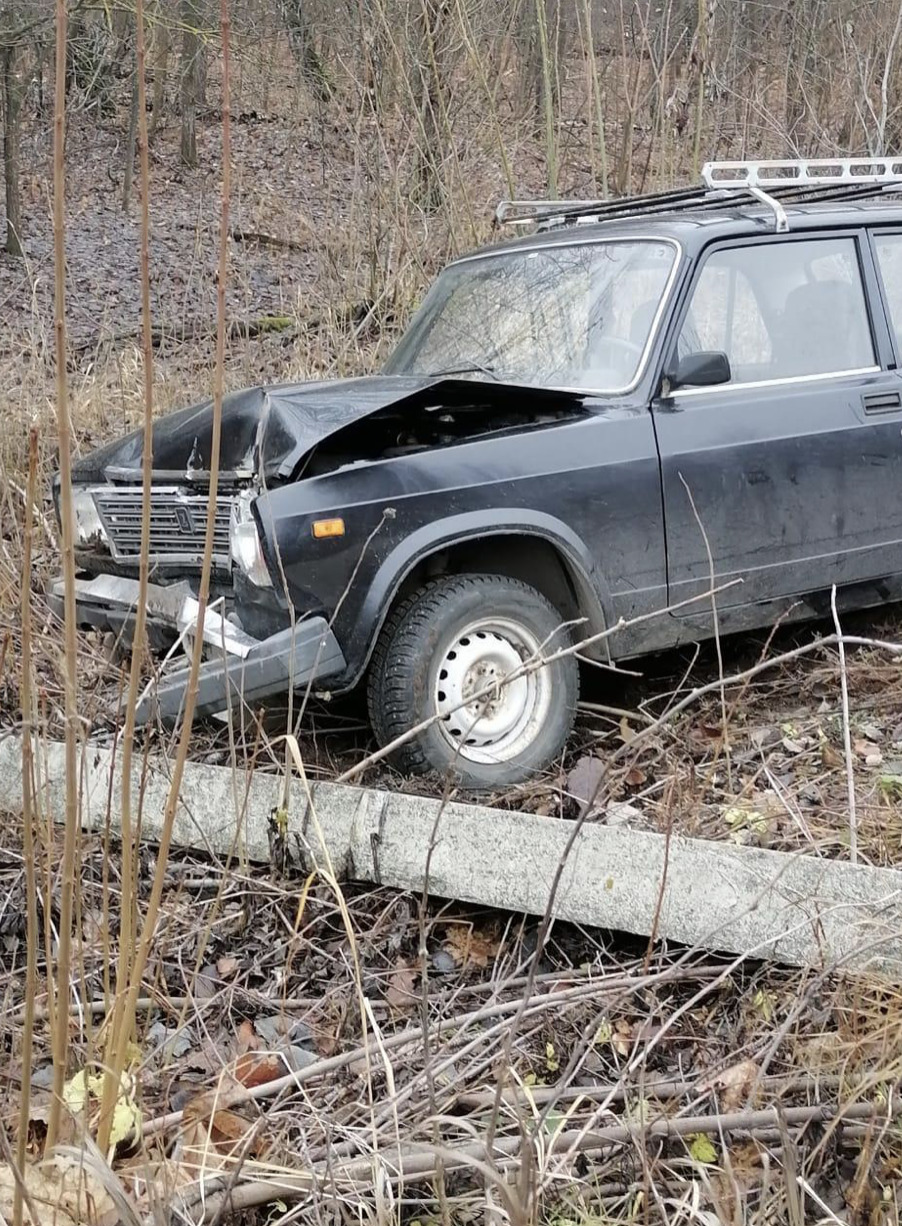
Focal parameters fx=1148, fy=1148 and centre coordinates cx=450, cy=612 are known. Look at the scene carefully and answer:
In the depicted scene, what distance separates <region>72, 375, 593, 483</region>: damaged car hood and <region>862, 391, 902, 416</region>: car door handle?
1336 mm

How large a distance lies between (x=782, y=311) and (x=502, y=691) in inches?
79.0

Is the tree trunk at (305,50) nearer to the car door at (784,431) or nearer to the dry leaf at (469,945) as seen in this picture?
the car door at (784,431)

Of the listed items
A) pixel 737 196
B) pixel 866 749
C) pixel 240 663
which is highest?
pixel 737 196

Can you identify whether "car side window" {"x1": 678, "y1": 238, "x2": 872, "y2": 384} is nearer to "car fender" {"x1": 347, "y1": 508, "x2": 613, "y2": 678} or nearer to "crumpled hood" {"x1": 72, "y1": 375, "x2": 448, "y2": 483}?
"car fender" {"x1": 347, "y1": 508, "x2": 613, "y2": 678}

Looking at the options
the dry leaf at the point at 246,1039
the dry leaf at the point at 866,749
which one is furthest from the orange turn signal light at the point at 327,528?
the dry leaf at the point at 866,749

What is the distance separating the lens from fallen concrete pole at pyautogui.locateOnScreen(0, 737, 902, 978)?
8.41 ft

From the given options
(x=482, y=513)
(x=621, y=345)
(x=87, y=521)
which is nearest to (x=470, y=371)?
(x=621, y=345)

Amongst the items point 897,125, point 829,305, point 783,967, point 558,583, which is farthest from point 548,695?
point 897,125

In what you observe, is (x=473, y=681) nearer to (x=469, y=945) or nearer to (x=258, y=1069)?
(x=469, y=945)

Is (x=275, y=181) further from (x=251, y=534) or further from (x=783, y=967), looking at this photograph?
(x=783, y=967)

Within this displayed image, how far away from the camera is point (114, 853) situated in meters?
3.46

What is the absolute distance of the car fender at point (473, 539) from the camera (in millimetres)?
3652

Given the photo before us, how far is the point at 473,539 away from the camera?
A: 384 cm

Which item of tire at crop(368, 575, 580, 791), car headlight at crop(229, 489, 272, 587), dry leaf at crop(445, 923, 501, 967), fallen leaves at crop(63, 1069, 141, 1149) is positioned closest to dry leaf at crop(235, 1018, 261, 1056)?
fallen leaves at crop(63, 1069, 141, 1149)
